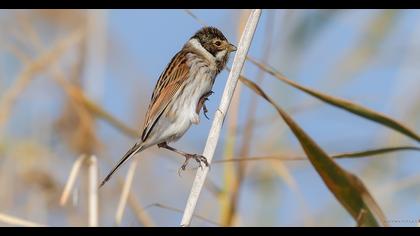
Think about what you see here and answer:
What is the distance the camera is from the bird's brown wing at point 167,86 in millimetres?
3127

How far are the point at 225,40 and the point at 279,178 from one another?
0.88m

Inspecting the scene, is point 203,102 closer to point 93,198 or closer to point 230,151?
point 230,151

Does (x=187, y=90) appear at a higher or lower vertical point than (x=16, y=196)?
higher

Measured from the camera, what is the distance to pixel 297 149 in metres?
4.11

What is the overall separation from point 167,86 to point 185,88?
6 centimetres

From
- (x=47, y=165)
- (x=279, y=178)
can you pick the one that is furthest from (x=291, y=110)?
(x=47, y=165)

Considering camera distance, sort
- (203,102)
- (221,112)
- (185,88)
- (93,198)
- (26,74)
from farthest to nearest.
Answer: (26,74)
(185,88)
(203,102)
(93,198)
(221,112)

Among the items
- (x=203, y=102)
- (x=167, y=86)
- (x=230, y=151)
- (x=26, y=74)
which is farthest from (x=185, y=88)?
(x=26, y=74)

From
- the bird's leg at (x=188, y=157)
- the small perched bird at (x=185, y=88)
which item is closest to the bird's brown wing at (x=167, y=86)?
the small perched bird at (x=185, y=88)

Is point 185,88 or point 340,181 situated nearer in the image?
point 340,181

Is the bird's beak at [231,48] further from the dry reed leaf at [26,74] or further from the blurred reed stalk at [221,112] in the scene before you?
the dry reed leaf at [26,74]

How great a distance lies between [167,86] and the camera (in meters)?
3.18
